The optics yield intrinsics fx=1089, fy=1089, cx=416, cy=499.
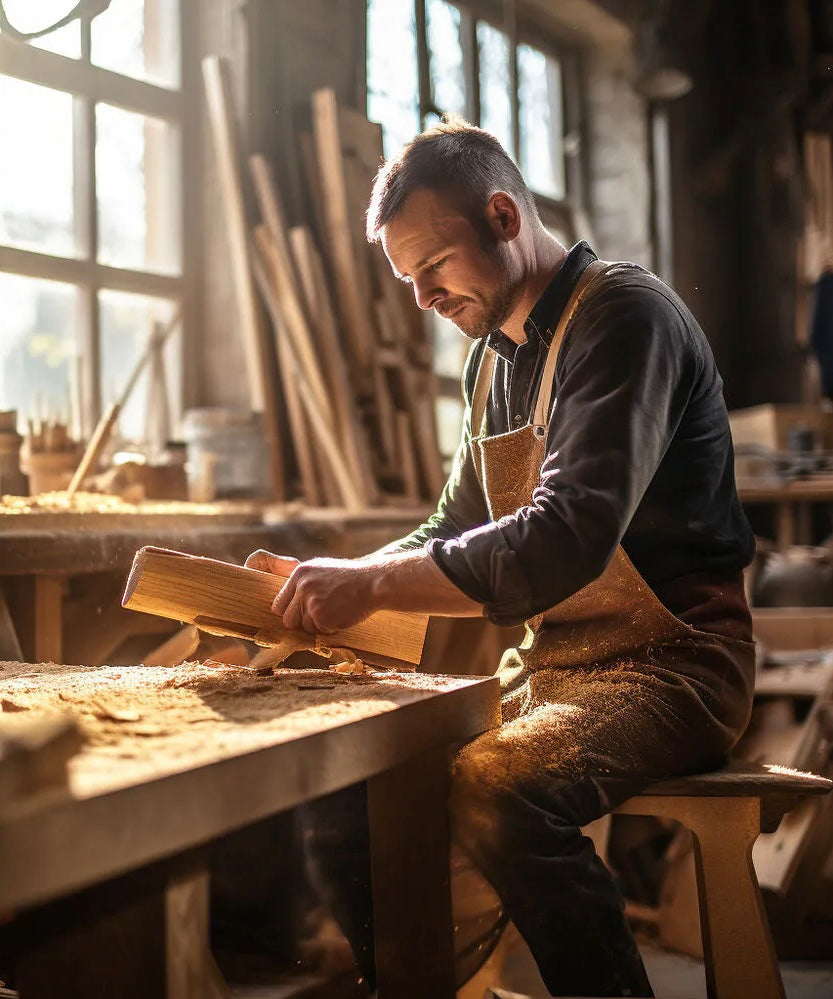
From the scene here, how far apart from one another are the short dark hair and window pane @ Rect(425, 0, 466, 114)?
437 cm

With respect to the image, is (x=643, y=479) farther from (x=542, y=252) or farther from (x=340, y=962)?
(x=340, y=962)

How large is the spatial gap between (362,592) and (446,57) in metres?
5.51

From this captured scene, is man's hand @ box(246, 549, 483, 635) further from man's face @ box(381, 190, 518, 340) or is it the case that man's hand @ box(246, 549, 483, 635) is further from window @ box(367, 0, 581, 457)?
window @ box(367, 0, 581, 457)

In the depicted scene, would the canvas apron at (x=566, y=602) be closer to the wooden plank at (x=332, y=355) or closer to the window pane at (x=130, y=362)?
the wooden plank at (x=332, y=355)

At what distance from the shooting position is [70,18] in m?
2.93

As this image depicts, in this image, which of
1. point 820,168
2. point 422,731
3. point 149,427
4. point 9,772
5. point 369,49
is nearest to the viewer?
point 9,772

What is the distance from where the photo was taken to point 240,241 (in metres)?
4.72

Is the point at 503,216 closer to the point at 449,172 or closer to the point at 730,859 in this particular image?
the point at 449,172

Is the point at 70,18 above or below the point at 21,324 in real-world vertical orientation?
above

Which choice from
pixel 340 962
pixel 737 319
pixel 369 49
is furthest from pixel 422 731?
pixel 737 319

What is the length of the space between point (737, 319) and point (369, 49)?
4.53 metres

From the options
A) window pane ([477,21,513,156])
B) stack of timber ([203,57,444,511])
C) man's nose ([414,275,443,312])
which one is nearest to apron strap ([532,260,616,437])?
man's nose ([414,275,443,312])

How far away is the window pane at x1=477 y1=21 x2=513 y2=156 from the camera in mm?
6840

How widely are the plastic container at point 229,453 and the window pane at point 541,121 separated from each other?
4.07m
